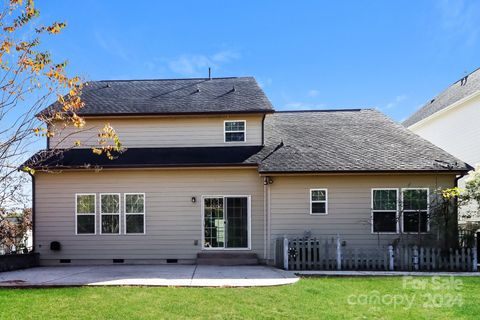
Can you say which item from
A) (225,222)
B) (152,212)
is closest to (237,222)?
(225,222)

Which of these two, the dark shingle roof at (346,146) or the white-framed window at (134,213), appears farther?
the white-framed window at (134,213)

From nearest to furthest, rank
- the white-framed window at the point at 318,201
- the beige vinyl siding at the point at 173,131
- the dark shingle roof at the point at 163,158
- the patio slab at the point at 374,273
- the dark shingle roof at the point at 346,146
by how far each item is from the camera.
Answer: the patio slab at the point at 374,273
the dark shingle roof at the point at 346,146
the white-framed window at the point at 318,201
the dark shingle roof at the point at 163,158
the beige vinyl siding at the point at 173,131

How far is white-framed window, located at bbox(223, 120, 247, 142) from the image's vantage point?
47.8 ft

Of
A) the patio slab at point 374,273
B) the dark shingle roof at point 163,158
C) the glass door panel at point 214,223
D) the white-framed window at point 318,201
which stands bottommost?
the patio slab at point 374,273

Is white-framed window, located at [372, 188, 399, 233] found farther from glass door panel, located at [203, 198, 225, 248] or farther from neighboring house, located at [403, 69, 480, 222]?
neighboring house, located at [403, 69, 480, 222]

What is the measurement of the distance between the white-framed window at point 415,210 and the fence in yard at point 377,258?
102 centimetres

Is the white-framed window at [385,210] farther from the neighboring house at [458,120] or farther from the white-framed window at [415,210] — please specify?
the neighboring house at [458,120]

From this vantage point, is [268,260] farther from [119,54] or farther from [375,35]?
[375,35]

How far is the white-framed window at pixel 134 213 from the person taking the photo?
13453 mm

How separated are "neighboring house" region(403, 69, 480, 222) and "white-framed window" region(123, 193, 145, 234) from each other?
13.7 metres

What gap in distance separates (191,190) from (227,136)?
2549 mm

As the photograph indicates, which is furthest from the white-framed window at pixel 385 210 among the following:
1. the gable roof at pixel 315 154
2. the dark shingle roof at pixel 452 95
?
the dark shingle roof at pixel 452 95

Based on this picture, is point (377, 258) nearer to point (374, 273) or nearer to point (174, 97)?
point (374, 273)

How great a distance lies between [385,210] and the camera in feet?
42.3
